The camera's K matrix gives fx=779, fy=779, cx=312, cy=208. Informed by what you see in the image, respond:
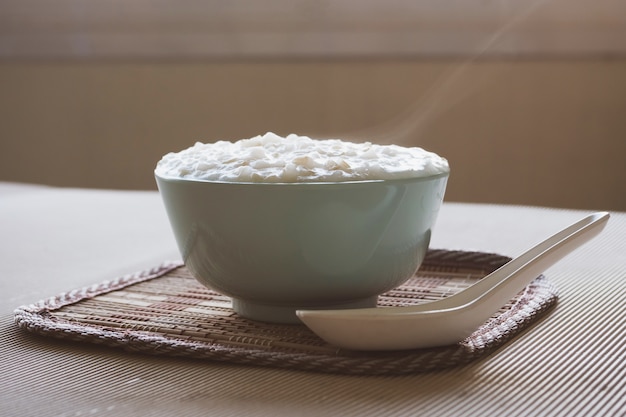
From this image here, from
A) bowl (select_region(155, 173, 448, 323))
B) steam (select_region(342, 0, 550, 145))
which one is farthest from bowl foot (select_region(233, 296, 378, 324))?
steam (select_region(342, 0, 550, 145))

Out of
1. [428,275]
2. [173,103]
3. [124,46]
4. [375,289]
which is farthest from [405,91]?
[375,289]

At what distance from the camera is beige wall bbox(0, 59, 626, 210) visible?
6.31ft

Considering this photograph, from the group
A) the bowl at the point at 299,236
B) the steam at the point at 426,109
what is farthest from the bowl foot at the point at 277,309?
the steam at the point at 426,109

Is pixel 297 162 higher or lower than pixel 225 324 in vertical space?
higher

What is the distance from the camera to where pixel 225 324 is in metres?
0.52

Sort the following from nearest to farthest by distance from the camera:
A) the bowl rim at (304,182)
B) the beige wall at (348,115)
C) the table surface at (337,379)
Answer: the table surface at (337,379)
the bowl rim at (304,182)
the beige wall at (348,115)

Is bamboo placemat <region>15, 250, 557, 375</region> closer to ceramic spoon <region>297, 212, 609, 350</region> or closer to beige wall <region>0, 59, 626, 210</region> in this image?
ceramic spoon <region>297, 212, 609, 350</region>

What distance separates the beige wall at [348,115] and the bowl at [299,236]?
1.50 m

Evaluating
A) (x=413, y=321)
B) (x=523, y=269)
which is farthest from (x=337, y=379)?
(x=523, y=269)

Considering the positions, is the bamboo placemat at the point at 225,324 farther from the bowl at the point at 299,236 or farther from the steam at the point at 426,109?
the steam at the point at 426,109

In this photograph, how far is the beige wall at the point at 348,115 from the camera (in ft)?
6.31

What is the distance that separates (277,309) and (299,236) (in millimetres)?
58

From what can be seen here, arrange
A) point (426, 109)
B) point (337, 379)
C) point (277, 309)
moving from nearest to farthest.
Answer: point (337, 379), point (277, 309), point (426, 109)

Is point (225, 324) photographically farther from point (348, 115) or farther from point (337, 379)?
point (348, 115)
